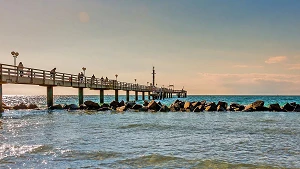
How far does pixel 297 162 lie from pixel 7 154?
7881mm

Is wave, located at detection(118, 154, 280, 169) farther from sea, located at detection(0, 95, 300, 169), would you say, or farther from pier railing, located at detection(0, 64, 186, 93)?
pier railing, located at detection(0, 64, 186, 93)

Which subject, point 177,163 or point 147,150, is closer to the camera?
point 177,163

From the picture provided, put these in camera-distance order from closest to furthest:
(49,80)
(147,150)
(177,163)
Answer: (177,163)
(147,150)
(49,80)

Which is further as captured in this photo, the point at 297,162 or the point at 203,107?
the point at 203,107

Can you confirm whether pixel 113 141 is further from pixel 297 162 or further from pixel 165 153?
pixel 297 162

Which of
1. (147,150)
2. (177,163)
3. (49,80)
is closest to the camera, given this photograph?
(177,163)

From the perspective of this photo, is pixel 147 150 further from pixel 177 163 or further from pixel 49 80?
pixel 49 80

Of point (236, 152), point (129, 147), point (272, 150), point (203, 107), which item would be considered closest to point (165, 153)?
point (129, 147)

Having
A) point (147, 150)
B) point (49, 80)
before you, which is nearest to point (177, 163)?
point (147, 150)

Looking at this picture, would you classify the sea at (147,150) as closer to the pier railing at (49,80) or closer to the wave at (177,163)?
the wave at (177,163)

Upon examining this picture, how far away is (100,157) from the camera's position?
27.9 ft

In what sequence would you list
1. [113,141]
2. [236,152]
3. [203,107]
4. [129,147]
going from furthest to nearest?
[203,107] → [113,141] → [129,147] → [236,152]

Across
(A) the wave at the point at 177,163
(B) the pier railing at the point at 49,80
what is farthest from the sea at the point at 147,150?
(B) the pier railing at the point at 49,80

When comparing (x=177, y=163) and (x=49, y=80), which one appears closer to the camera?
(x=177, y=163)
